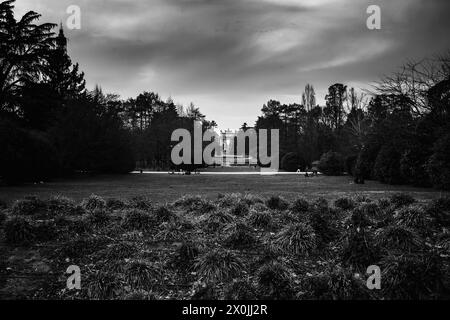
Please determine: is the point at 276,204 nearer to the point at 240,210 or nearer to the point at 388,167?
the point at 240,210

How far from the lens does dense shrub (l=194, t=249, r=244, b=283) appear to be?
478cm

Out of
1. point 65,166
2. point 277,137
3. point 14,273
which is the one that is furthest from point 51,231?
point 277,137

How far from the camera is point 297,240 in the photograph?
5699 mm

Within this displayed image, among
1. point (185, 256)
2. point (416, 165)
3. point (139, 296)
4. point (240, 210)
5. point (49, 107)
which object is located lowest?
point (139, 296)

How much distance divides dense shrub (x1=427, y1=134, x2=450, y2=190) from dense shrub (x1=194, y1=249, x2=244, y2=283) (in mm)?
10866

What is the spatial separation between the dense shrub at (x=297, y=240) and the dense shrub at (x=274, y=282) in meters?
0.81

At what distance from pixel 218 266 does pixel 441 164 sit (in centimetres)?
1147

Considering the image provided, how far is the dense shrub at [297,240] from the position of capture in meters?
5.56

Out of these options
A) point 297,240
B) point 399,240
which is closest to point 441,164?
point 399,240

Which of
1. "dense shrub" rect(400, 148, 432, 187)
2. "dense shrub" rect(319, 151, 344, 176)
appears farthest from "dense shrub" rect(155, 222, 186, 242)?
"dense shrub" rect(319, 151, 344, 176)

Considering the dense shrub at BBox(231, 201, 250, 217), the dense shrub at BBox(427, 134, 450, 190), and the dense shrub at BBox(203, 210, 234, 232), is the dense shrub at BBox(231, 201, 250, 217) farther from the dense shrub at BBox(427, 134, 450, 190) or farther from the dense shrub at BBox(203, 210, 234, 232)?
the dense shrub at BBox(427, 134, 450, 190)

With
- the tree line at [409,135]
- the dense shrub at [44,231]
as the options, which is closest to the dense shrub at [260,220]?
the dense shrub at [44,231]
